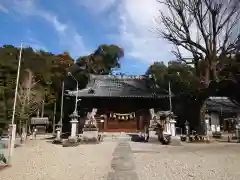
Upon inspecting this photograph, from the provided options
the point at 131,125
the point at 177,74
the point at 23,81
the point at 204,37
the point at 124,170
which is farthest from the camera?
the point at 177,74

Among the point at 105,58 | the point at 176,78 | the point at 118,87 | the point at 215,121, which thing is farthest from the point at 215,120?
the point at 105,58

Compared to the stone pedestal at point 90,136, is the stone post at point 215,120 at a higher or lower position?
higher

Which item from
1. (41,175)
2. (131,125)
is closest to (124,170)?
(41,175)

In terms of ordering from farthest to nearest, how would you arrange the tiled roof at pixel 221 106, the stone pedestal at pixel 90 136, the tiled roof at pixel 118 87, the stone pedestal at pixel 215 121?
1. the tiled roof at pixel 221 106
2. the stone pedestal at pixel 215 121
3. the tiled roof at pixel 118 87
4. the stone pedestal at pixel 90 136

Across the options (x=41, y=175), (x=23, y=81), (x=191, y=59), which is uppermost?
(x=191, y=59)

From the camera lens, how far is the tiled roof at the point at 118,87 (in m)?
31.9

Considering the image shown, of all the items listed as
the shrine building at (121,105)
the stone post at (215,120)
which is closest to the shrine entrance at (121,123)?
the shrine building at (121,105)

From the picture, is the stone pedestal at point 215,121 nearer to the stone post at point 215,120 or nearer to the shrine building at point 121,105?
the stone post at point 215,120

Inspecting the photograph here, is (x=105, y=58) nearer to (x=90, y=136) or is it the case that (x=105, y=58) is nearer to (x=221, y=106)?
(x=221, y=106)

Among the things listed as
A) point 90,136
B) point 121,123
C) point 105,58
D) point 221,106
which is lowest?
point 90,136

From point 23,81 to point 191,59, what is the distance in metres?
18.2

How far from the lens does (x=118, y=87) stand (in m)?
34.8

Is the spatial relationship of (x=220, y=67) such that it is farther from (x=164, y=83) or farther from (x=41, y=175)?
(x=41, y=175)

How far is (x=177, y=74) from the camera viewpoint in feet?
122
